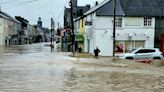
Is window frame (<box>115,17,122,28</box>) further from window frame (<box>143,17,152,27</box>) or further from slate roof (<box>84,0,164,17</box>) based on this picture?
window frame (<box>143,17,152,27</box>)

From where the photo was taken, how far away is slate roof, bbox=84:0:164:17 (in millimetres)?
61144

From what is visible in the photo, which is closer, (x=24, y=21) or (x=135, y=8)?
(x=135, y=8)

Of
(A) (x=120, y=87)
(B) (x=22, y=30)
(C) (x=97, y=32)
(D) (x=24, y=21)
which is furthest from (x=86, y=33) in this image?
(D) (x=24, y=21)

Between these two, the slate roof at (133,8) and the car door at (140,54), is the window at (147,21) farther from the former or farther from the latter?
the car door at (140,54)

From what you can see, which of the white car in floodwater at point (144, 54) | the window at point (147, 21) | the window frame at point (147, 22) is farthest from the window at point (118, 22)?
the white car in floodwater at point (144, 54)

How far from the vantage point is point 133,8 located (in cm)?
6262

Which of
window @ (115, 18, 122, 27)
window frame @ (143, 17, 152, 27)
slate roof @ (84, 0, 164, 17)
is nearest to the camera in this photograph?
slate roof @ (84, 0, 164, 17)

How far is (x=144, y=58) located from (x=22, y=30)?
124 meters

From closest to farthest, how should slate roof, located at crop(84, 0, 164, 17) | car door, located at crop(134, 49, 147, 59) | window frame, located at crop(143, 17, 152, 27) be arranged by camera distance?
1. car door, located at crop(134, 49, 147, 59)
2. slate roof, located at crop(84, 0, 164, 17)
3. window frame, located at crop(143, 17, 152, 27)

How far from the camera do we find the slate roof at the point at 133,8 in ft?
201

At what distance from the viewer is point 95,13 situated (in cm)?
6088

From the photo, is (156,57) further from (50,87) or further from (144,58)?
(50,87)

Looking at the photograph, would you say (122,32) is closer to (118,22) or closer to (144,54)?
(118,22)

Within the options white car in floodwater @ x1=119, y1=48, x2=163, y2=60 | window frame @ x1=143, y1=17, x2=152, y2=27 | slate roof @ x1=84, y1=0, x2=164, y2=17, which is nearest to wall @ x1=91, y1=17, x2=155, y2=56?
window frame @ x1=143, y1=17, x2=152, y2=27
